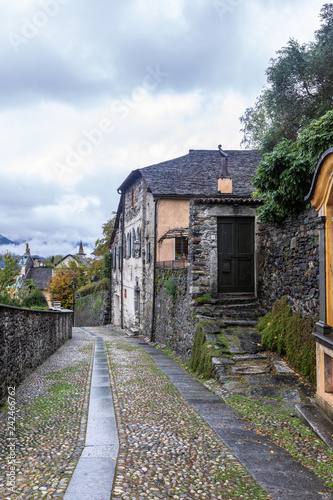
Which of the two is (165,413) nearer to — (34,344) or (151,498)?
(151,498)

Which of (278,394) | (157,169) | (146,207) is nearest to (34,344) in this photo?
(278,394)

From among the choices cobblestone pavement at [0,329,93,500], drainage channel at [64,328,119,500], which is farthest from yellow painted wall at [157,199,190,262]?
drainage channel at [64,328,119,500]

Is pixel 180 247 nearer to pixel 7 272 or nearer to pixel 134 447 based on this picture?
pixel 7 272

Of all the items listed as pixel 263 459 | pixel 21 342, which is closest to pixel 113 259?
pixel 21 342

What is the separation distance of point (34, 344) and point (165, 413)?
180 inches

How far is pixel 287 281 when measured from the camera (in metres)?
8.93

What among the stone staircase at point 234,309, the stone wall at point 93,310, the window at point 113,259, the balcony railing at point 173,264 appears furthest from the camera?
the stone wall at point 93,310

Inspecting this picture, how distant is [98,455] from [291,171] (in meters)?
7.21

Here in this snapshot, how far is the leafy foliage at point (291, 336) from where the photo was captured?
692 centimetres

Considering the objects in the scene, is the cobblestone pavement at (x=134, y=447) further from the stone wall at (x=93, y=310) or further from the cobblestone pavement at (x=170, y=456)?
the stone wall at (x=93, y=310)

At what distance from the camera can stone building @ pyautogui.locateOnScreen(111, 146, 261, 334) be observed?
1141 centimetres

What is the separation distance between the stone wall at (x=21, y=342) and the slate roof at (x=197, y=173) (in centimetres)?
805

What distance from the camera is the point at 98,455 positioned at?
3953 millimetres

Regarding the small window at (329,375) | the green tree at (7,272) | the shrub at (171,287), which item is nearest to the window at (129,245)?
the green tree at (7,272)
